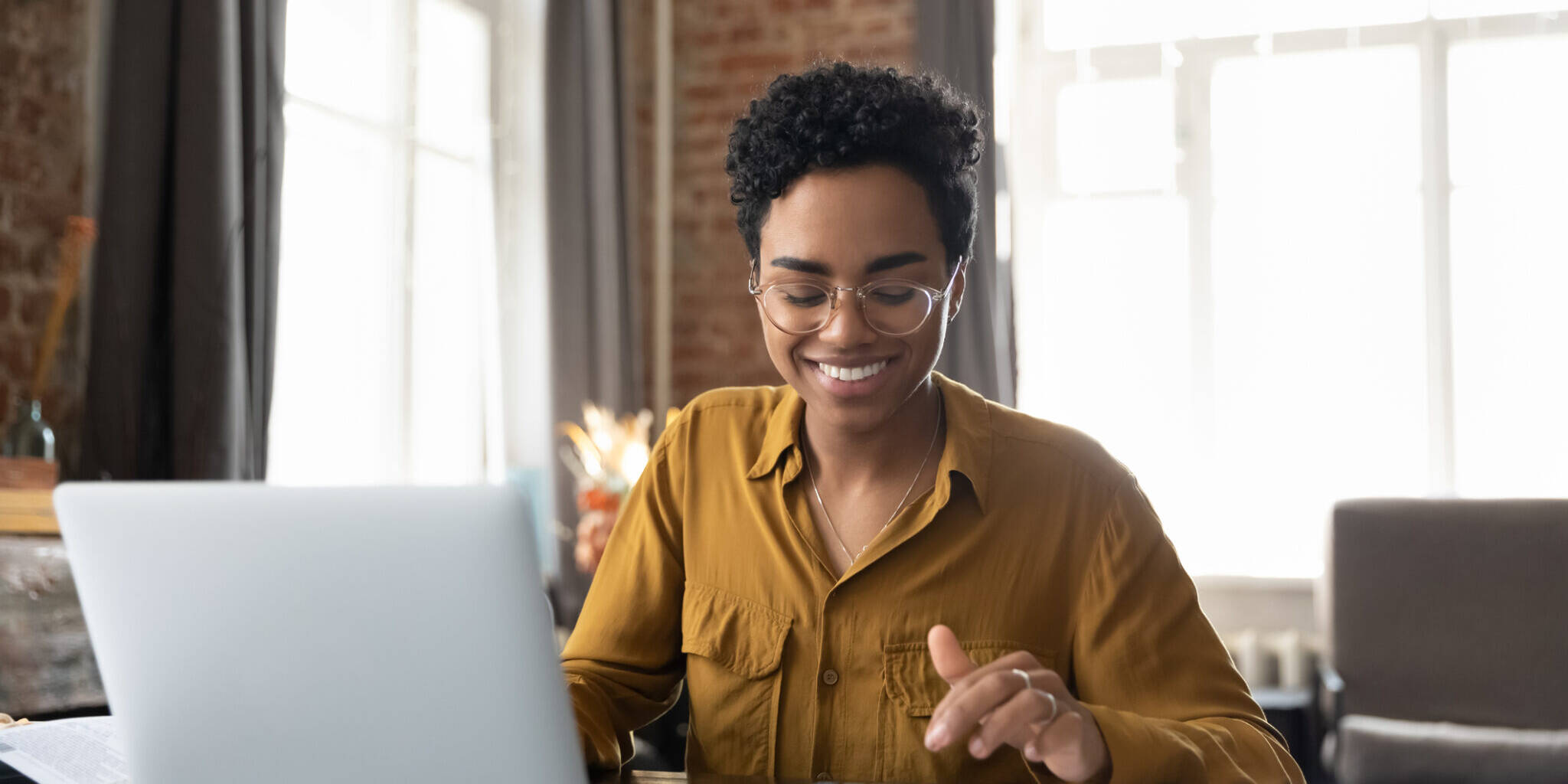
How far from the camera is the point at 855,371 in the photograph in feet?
4.11

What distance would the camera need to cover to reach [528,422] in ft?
12.6

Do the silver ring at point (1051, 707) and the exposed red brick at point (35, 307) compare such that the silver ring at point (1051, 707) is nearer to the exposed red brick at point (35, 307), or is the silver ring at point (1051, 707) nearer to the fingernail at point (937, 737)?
the fingernail at point (937, 737)

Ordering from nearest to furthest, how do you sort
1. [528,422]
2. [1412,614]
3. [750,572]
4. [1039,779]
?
[1039,779], [750,572], [1412,614], [528,422]

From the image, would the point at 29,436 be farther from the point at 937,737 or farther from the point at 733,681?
the point at 937,737

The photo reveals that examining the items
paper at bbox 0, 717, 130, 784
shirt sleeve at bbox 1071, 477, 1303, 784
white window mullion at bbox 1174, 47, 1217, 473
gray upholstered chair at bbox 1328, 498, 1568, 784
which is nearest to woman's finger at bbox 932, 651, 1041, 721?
Result: shirt sleeve at bbox 1071, 477, 1303, 784

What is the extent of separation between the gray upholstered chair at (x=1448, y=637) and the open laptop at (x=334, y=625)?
2.53 meters

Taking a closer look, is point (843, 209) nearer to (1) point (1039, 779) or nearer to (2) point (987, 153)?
(1) point (1039, 779)

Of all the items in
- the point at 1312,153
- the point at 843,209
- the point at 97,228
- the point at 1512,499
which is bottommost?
the point at 1512,499

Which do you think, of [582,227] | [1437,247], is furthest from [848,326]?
[1437,247]

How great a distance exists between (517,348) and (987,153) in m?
1.61

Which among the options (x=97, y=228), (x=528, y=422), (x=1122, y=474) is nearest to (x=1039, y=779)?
(x=1122, y=474)

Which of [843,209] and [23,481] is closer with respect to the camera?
[843,209]

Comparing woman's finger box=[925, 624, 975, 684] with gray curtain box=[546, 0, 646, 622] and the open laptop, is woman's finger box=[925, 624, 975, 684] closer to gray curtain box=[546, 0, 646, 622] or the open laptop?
the open laptop

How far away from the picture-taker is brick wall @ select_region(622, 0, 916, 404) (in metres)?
4.41
